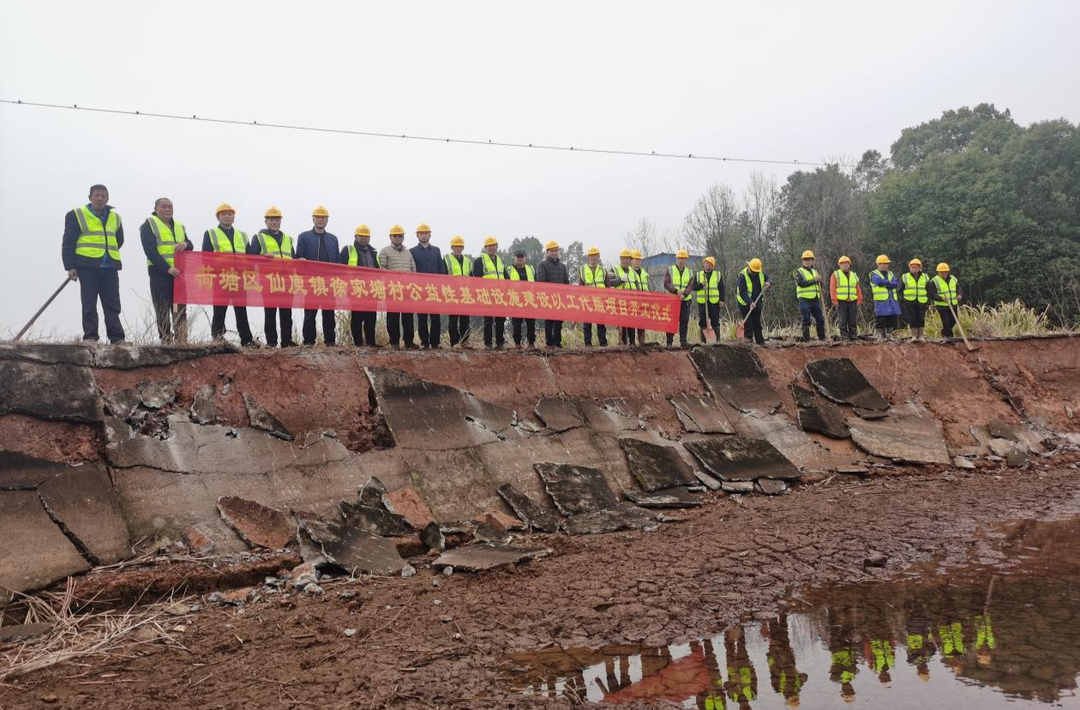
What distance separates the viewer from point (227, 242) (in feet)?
28.3

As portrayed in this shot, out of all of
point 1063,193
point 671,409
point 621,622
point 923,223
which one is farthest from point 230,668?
point 1063,193

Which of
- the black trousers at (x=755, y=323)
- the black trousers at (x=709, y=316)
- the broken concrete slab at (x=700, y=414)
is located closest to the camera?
the broken concrete slab at (x=700, y=414)

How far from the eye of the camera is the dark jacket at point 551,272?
1130cm

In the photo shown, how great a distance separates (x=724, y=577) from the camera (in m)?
6.09

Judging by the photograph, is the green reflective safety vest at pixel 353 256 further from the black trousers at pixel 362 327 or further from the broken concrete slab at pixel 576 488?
the broken concrete slab at pixel 576 488

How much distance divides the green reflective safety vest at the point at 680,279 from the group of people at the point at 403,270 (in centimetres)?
2

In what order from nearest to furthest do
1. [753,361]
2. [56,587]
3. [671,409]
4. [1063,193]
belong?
[56,587], [671,409], [753,361], [1063,193]

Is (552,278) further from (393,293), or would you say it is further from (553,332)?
(393,293)

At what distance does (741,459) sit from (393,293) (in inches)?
200

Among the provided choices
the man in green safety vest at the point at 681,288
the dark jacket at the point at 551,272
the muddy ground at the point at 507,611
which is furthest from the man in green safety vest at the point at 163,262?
the man in green safety vest at the point at 681,288

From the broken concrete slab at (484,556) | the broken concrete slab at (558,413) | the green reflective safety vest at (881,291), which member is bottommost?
the broken concrete slab at (484,556)

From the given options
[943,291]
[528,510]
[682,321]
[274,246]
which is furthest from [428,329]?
[943,291]

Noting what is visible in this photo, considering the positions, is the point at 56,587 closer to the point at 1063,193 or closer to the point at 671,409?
the point at 671,409

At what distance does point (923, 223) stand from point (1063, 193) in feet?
13.1
